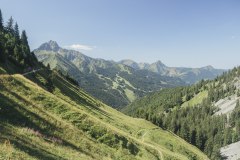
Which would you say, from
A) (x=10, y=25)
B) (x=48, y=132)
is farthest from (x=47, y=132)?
(x=10, y=25)

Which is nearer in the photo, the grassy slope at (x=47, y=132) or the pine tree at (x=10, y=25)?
the grassy slope at (x=47, y=132)

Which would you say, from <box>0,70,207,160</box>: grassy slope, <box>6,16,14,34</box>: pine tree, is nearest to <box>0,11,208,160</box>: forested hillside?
<box>0,70,207,160</box>: grassy slope

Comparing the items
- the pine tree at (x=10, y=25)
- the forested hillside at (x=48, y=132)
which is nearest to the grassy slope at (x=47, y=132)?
the forested hillside at (x=48, y=132)

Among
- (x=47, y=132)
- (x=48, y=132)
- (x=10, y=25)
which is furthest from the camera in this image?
(x=10, y=25)

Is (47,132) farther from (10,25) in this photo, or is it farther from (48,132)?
(10,25)

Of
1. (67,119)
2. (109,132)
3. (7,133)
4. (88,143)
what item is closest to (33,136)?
(7,133)

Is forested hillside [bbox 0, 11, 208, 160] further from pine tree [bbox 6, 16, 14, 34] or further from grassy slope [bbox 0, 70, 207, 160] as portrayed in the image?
pine tree [bbox 6, 16, 14, 34]

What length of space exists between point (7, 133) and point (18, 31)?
570 ft

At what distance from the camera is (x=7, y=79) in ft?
169

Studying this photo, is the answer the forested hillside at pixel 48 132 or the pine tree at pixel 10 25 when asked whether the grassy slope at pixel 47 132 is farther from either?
the pine tree at pixel 10 25

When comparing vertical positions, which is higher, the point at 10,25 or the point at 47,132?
the point at 10,25

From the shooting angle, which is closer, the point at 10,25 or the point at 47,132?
the point at 47,132

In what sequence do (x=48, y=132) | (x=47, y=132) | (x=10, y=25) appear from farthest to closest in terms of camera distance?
(x=10, y=25)
(x=48, y=132)
(x=47, y=132)

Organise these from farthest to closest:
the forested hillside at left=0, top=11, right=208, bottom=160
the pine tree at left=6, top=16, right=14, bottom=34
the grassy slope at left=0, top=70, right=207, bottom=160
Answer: the pine tree at left=6, top=16, right=14, bottom=34 < the grassy slope at left=0, top=70, right=207, bottom=160 < the forested hillside at left=0, top=11, right=208, bottom=160
